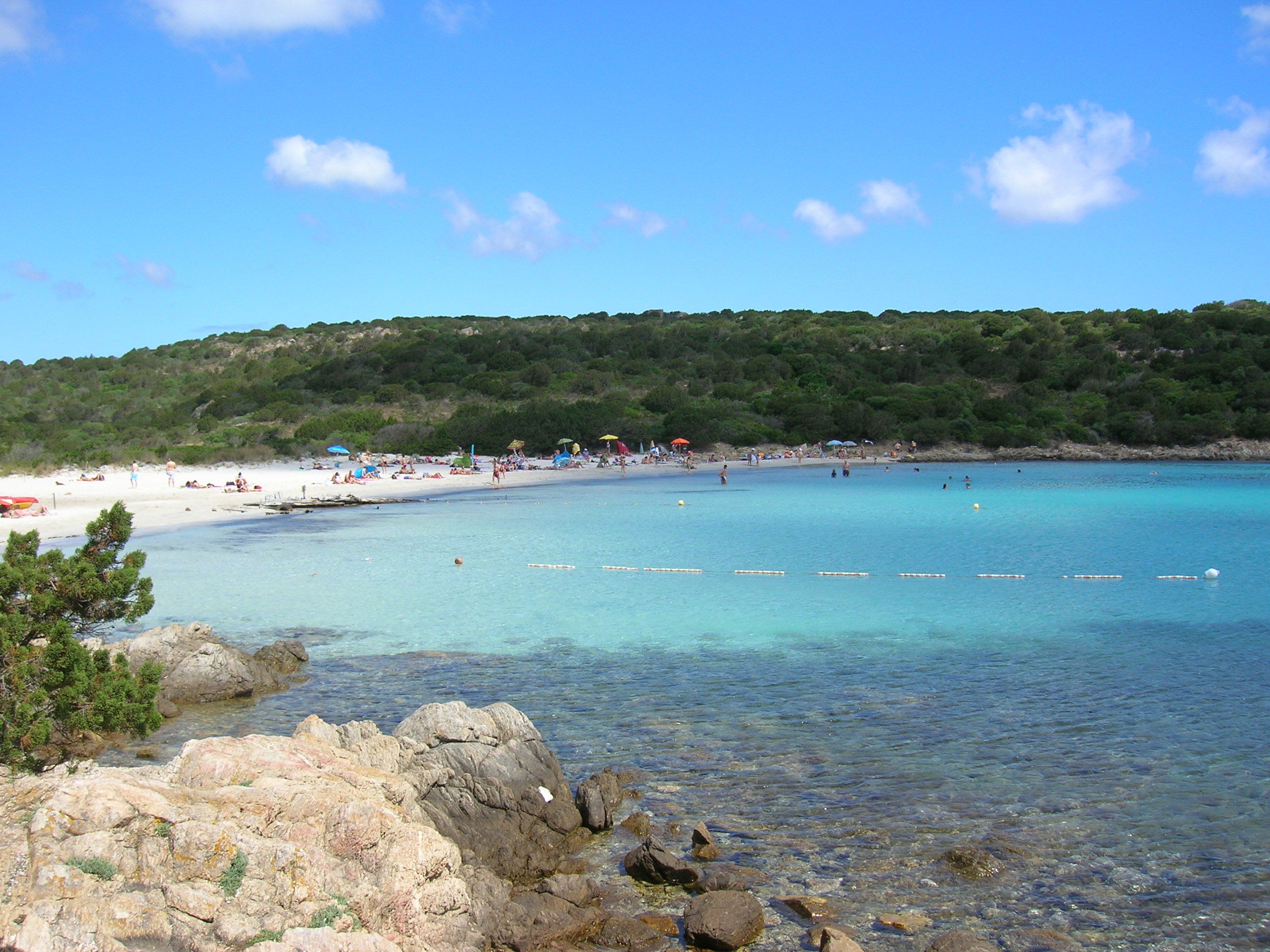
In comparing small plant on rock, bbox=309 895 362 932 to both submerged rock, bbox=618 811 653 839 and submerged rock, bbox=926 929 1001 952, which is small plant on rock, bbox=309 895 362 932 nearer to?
submerged rock, bbox=618 811 653 839

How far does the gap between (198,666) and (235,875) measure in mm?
6548

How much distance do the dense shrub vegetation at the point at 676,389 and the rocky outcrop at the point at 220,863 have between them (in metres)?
45.7

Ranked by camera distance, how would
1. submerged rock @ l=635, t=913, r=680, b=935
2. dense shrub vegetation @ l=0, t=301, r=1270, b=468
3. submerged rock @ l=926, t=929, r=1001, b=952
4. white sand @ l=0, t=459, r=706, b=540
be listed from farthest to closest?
dense shrub vegetation @ l=0, t=301, r=1270, b=468, white sand @ l=0, t=459, r=706, b=540, submerged rock @ l=635, t=913, r=680, b=935, submerged rock @ l=926, t=929, r=1001, b=952

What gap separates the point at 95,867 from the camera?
15.1ft

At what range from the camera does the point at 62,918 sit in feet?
14.1

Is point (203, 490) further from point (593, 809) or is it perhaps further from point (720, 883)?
point (720, 883)

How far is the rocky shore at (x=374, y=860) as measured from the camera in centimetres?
457

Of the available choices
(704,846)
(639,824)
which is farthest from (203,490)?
(704,846)

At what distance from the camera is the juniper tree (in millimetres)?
6602

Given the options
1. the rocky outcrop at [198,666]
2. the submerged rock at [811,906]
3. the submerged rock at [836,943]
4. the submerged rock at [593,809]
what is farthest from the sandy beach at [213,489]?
the submerged rock at [836,943]

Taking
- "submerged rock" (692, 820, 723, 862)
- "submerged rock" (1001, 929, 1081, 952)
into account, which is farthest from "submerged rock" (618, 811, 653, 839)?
"submerged rock" (1001, 929, 1081, 952)

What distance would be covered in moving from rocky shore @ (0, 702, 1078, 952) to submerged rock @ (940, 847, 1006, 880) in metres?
0.02

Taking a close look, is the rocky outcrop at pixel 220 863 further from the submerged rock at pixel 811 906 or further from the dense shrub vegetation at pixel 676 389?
the dense shrub vegetation at pixel 676 389

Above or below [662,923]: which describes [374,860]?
above
